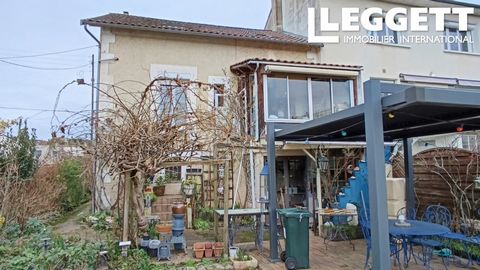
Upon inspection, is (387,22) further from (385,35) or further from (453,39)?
(453,39)

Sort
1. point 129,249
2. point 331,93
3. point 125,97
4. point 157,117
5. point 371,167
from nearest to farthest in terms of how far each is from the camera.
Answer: point 371,167 → point 129,249 → point 157,117 → point 125,97 → point 331,93

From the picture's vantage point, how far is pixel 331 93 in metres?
13.2

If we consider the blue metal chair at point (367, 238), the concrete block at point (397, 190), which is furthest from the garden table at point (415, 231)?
the concrete block at point (397, 190)

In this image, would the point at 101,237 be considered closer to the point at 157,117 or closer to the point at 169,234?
the point at 169,234

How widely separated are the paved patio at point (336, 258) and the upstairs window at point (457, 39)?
12870mm

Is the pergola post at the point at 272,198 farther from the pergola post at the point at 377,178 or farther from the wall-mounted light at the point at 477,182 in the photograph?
the wall-mounted light at the point at 477,182

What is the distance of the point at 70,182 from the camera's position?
12492 millimetres

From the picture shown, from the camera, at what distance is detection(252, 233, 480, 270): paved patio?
21.6ft

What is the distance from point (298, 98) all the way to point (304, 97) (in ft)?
0.82

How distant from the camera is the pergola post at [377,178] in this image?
4410mm

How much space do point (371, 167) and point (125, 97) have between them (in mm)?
9485

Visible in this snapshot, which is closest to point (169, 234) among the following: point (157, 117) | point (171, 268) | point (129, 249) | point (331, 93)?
point (129, 249)

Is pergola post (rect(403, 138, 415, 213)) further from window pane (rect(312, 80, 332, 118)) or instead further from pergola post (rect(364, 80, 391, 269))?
pergola post (rect(364, 80, 391, 269))

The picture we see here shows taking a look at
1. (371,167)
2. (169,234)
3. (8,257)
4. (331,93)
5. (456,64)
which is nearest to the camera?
(371,167)
